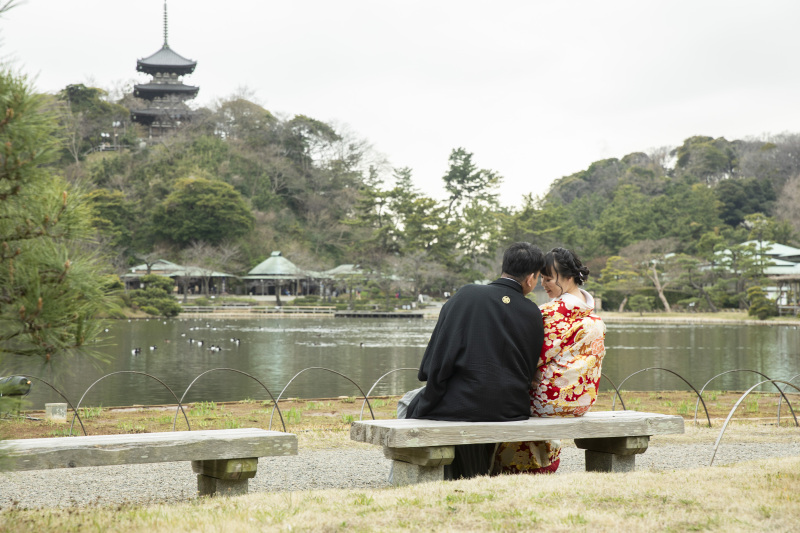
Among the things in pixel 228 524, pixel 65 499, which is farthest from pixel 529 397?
pixel 65 499

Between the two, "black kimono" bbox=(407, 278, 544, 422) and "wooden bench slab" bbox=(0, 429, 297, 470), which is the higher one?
"black kimono" bbox=(407, 278, 544, 422)

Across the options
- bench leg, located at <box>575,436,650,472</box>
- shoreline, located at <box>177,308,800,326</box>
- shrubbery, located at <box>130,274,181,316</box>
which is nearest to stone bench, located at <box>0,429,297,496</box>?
bench leg, located at <box>575,436,650,472</box>

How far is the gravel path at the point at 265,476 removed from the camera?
3.99 m

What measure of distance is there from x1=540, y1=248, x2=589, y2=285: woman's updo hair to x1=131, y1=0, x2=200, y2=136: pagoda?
50321 mm

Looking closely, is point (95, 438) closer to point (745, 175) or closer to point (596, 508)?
point (596, 508)

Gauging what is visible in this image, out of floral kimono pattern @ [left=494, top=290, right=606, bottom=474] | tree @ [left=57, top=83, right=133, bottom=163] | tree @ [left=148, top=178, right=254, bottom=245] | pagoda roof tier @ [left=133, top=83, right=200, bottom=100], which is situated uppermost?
pagoda roof tier @ [left=133, top=83, right=200, bottom=100]

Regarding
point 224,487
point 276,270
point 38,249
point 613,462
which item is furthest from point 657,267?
point 38,249

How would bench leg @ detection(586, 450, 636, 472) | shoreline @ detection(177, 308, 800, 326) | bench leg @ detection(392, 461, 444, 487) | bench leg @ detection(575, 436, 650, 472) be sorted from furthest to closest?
shoreline @ detection(177, 308, 800, 326) → bench leg @ detection(586, 450, 636, 472) → bench leg @ detection(575, 436, 650, 472) → bench leg @ detection(392, 461, 444, 487)

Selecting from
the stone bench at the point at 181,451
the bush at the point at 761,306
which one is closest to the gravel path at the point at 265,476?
the stone bench at the point at 181,451

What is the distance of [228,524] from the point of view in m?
2.44

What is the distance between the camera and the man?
10.4 feet

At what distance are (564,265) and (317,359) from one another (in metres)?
14.2

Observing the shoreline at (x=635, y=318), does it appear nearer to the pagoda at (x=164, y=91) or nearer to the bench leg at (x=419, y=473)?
the pagoda at (x=164, y=91)

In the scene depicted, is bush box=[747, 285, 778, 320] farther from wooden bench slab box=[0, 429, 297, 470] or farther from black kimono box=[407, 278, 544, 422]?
wooden bench slab box=[0, 429, 297, 470]
